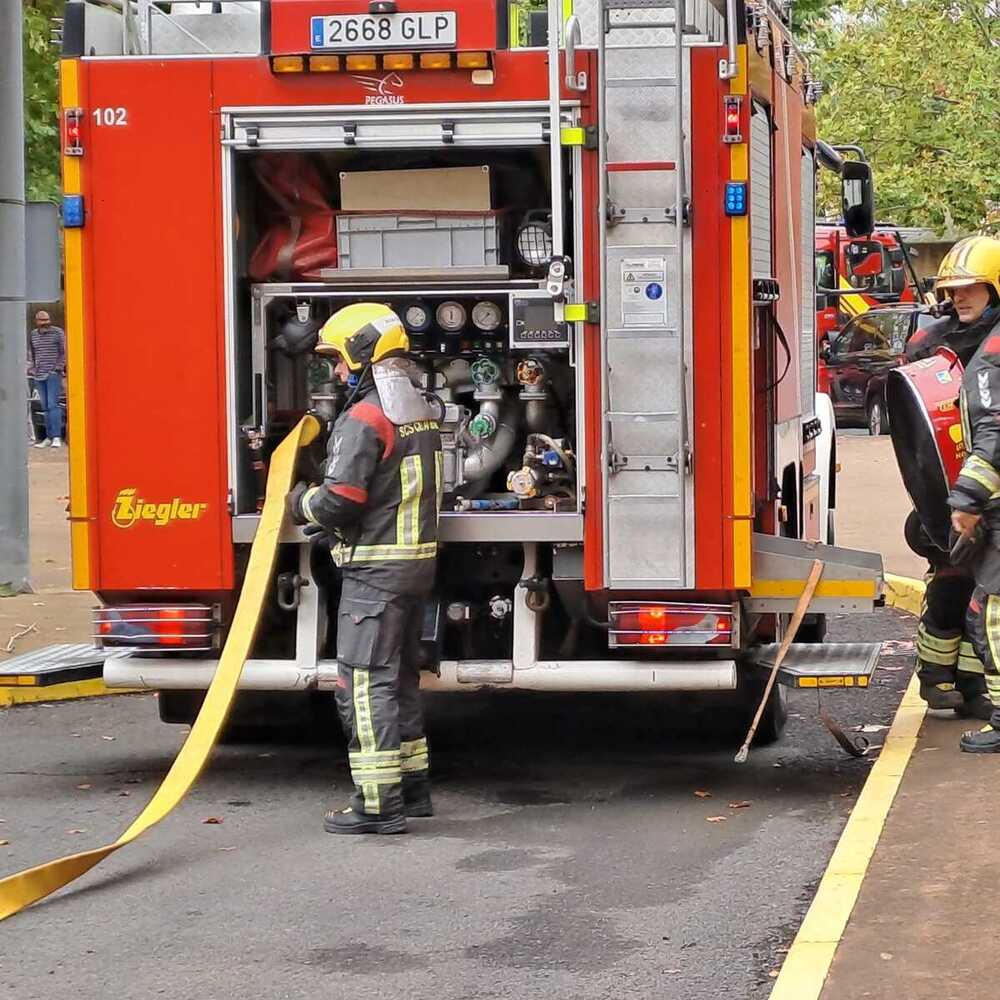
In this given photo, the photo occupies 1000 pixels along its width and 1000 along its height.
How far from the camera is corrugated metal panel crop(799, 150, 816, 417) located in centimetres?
924

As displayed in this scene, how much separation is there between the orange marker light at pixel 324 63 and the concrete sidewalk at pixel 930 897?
3177 millimetres

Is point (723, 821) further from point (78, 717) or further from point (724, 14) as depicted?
point (78, 717)

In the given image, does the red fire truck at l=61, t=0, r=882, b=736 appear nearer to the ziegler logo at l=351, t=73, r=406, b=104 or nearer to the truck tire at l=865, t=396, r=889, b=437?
the ziegler logo at l=351, t=73, r=406, b=104

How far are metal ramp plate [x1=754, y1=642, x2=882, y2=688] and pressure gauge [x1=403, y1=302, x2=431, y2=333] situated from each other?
70.2 inches

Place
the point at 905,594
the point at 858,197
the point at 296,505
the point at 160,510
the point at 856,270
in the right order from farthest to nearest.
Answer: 1. the point at 905,594
2. the point at 856,270
3. the point at 858,197
4. the point at 160,510
5. the point at 296,505

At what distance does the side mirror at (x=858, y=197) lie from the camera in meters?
10.5

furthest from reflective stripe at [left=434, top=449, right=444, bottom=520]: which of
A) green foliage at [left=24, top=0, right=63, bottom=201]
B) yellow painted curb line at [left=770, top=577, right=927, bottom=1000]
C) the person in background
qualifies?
the person in background

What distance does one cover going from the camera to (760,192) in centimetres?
743

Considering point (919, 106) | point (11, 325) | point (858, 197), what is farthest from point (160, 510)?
point (919, 106)

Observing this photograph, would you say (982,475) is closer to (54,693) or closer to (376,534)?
(376,534)

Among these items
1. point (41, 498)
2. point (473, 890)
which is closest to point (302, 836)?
point (473, 890)

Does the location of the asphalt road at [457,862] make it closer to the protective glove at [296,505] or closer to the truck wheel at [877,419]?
the protective glove at [296,505]

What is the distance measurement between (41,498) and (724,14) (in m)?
13.9

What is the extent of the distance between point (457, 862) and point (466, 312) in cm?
224
